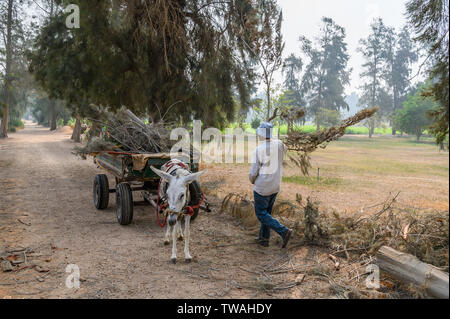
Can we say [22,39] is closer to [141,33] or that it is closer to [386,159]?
[141,33]

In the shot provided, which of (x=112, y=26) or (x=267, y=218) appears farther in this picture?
(x=112, y=26)

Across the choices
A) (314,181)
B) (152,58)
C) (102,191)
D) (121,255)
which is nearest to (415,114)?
(121,255)

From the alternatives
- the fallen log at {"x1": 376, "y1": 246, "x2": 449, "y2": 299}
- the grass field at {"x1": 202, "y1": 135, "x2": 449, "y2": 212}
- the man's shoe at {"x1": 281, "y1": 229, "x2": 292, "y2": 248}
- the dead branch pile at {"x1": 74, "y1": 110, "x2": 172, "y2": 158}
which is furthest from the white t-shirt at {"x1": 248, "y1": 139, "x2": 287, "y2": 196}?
the grass field at {"x1": 202, "y1": 135, "x2": 449, "y2": 212}

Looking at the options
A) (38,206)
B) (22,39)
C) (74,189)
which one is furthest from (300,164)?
(22,39)

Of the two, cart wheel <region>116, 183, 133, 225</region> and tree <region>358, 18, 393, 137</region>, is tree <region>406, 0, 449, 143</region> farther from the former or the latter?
cart wheel <region>116, 183, 133, 225</region>

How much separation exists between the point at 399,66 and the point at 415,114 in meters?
1.60

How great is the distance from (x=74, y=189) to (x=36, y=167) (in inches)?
213

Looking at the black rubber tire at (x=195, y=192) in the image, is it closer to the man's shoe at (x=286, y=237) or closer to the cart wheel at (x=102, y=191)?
the man's shoe at (x=286, y=237)

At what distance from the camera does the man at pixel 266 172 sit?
4.93m

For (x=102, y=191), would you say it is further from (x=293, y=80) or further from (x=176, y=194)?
(x=293, y=80)

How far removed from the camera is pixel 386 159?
14445 mm

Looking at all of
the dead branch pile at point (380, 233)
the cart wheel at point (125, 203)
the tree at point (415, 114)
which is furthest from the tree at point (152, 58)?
the dead branch pile at point (380, 233)

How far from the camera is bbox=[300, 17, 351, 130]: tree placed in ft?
42.0

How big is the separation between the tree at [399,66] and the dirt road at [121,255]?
3.84m
